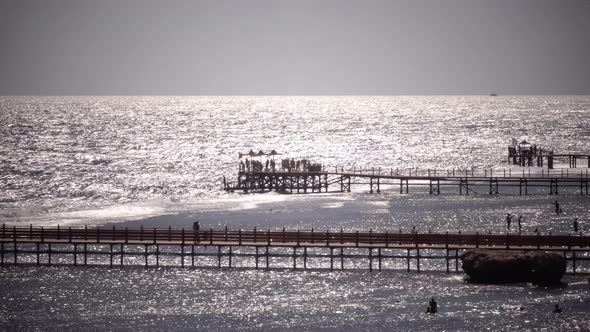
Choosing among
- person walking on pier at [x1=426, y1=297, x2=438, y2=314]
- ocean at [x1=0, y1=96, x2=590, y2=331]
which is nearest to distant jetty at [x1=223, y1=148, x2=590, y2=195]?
ocean at [x1=0, y1=96, x2=590, y2=331]

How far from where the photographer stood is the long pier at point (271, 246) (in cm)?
6538

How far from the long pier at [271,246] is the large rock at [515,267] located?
3.65 metres

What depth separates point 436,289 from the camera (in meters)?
59.9

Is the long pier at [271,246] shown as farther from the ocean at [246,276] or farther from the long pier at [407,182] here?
the long pier at [407,182]

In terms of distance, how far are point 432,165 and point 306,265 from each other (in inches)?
3623

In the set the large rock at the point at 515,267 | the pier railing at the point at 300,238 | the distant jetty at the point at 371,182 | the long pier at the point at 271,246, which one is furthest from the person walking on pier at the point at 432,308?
the distant jetty at the point at 371,182

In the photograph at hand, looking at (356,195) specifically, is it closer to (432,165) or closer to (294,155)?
(432,165)

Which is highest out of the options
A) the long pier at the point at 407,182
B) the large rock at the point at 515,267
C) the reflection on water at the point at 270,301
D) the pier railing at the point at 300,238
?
the long pier at the point at 407,182

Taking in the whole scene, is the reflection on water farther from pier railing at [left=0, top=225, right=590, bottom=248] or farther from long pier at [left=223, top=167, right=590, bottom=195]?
long pier at [left=223, top=167, right=590, bottom=195]

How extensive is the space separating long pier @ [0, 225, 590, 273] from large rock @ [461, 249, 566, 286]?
12.0 feet

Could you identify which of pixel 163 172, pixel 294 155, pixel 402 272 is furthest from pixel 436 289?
pixel 294 155

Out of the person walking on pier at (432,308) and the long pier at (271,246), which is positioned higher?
the long pier at (271,246)

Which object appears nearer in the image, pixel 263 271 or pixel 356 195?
pixel 263 271

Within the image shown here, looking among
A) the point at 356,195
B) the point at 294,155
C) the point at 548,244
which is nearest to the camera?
the point at 548,244
